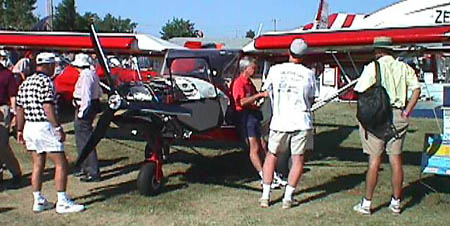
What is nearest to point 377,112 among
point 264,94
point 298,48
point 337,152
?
point 298,48

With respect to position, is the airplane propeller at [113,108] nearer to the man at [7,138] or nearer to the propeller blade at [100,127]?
the propeller blade at [100,127]

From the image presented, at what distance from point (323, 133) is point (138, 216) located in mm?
6948

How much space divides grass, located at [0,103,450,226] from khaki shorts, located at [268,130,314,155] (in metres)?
0.64

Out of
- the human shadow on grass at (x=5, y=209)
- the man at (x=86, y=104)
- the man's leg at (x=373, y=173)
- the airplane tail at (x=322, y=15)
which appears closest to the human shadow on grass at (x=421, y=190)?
the man's leg at (x=373, y=173)

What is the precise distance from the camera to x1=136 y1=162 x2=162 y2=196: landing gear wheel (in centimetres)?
670

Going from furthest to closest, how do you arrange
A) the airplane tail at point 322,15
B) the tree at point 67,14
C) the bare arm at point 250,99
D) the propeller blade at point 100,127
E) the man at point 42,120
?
the tree at point 67,14, the airplane tail at point 322,15, the bare arm at point 250,99, the propeller blade at point 100,127, the man at point 42,120

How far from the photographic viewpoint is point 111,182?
7.62 meters

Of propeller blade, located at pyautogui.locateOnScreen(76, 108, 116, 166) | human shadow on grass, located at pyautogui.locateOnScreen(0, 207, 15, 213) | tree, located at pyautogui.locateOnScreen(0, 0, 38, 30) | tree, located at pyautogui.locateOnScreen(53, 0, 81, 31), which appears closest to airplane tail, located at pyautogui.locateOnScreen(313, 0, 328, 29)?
propeller blade, located at pyautogui.locateOnScreen(76, 108, 116, 166)

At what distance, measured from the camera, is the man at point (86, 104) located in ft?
24.5

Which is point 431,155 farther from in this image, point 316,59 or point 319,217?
point 316,59

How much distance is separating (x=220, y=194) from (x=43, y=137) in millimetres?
2196

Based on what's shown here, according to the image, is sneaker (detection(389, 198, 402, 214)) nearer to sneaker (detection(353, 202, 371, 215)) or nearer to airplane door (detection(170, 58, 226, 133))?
sneaker (detection(353, 202, 371, 215))

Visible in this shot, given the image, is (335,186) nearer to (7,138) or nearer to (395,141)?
(395,141)

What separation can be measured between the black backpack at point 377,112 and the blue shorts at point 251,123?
61.4 inches
